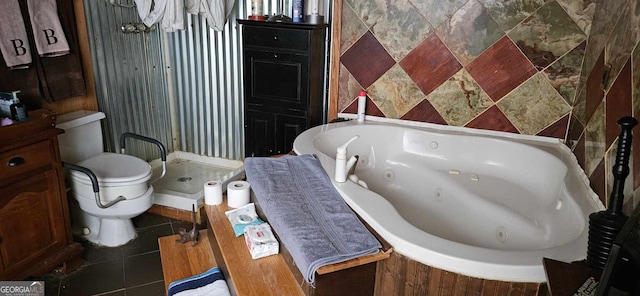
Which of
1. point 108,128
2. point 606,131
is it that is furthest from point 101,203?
point 606,131

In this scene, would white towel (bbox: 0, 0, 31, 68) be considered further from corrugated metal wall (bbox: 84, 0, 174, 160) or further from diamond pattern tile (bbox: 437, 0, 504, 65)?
diamond pattern tile (bbox: 437, 0, 504, 65)

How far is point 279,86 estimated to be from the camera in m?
2.98

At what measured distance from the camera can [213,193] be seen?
2203 mm

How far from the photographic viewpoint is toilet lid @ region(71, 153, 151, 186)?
2531 millimetres

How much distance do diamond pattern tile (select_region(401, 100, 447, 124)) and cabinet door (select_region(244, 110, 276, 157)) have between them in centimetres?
98

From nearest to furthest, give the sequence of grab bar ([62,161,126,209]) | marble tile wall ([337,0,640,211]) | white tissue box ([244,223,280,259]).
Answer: white tissue box ([244,223,280,259]) < grab bar ([62,161,126,209]) < marble tile wall ([337,0,640,211])

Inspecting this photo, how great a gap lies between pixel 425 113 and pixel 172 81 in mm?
2088

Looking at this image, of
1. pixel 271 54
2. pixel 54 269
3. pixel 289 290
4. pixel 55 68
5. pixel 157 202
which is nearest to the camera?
pixel 289 290

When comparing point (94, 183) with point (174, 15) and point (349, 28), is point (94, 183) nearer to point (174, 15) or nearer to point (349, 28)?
point (174, 15)

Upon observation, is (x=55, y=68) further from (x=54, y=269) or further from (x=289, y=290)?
(x=289, y=290)

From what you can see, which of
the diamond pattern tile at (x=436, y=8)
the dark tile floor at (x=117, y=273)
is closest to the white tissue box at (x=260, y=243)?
the dark tile floor at (x=117, y=273)

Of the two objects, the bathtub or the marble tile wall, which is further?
the marble tile wall

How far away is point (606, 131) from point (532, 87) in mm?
843

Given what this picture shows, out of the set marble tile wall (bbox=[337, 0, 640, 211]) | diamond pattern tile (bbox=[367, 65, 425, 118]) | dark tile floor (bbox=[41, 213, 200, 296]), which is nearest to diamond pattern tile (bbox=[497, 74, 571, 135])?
marble tile wall (bbox=[337, 0, 640, 211])
